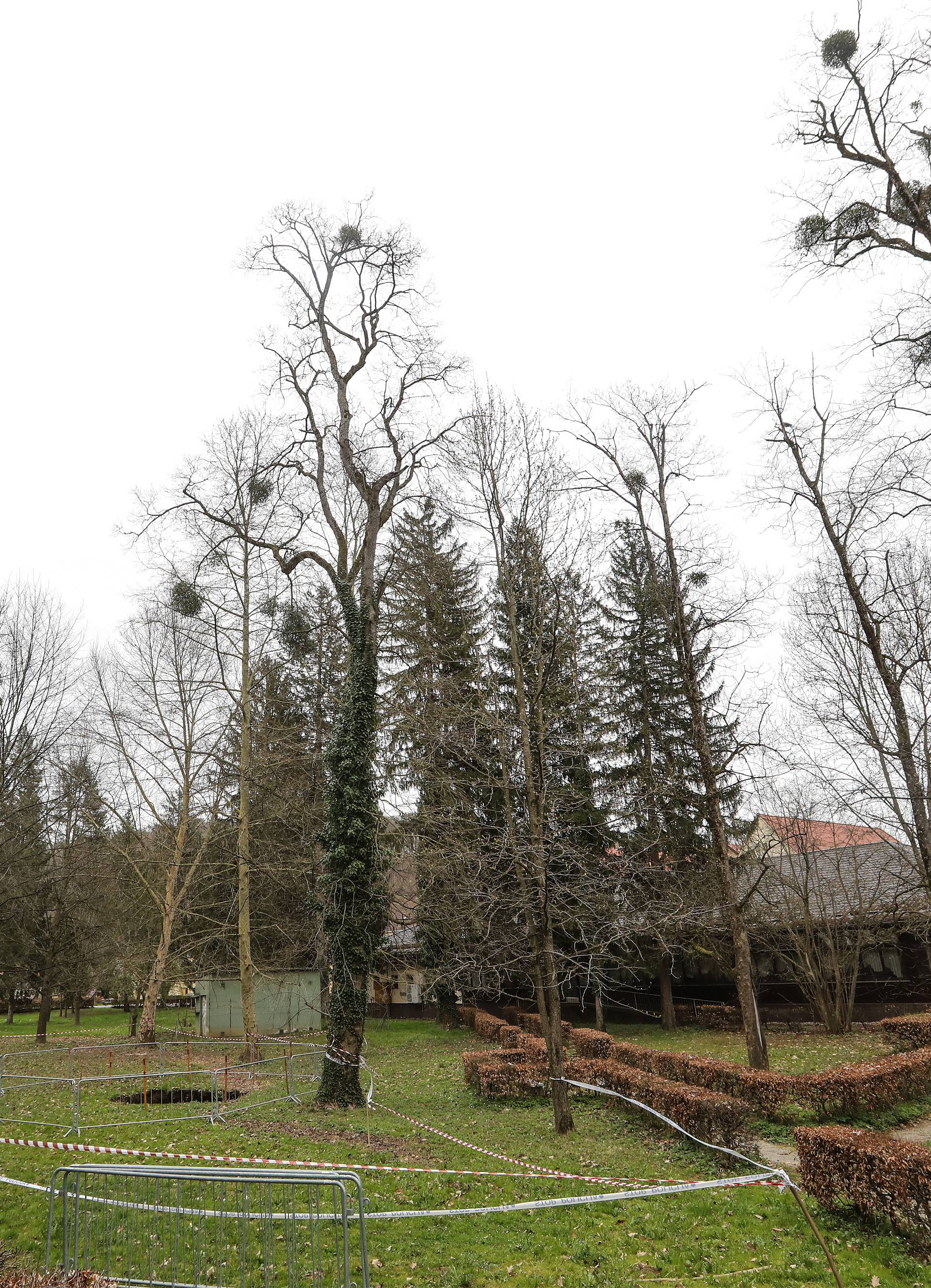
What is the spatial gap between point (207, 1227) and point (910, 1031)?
15.7 metres

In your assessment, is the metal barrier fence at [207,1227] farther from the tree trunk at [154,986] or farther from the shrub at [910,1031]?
the tree trunk at [154,986]

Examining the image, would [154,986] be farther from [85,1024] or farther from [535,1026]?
[85,1024]

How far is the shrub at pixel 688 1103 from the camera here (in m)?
9.77

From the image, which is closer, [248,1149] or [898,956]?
[248,1149]

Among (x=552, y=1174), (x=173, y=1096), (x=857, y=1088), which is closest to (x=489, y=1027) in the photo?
(x=173, y=1096)

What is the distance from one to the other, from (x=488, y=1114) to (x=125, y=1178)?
8138mm

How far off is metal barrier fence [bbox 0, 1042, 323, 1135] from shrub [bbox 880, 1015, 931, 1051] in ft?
40.8

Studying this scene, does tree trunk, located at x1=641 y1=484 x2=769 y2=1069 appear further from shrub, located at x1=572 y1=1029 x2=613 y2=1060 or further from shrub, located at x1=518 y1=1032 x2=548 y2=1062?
shrub, located at x1=518 y1=1032 x2=548 y2=1062

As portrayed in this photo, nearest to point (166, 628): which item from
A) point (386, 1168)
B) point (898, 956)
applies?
point (386, 1168)

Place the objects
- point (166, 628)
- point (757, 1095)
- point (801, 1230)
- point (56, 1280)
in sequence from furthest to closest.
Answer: point (166, 628)
point (757, 1095)
point (801, 1230)
point (56, 1280)

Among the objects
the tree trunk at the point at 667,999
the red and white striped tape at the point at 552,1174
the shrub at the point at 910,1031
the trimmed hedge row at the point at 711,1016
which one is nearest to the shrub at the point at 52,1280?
the red and white striped tape at the point at 552,1174

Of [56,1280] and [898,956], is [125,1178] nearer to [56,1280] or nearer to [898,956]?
[56,1280]

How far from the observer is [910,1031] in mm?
16391

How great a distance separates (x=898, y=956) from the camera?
79.5ft
